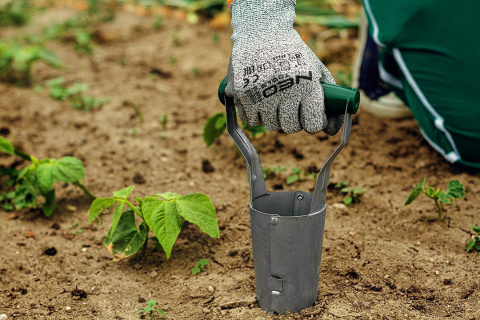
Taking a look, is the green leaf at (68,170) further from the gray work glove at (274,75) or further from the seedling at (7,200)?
the gray work glove at (274,75)

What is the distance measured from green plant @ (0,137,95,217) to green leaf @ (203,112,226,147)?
1.82ft

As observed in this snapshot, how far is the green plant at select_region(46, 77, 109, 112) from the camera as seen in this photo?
121 inches

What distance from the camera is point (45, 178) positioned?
1.95 meters

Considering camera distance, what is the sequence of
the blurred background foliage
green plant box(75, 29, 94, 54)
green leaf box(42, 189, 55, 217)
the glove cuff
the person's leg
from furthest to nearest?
green plant box(75, 29, 94, 54) < the blurred background foliage < the person's leg < green leaf box(42, 189, 55, 217) < the glove cuff

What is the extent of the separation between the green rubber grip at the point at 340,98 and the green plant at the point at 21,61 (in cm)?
224

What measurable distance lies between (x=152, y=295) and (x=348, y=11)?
3.56 m

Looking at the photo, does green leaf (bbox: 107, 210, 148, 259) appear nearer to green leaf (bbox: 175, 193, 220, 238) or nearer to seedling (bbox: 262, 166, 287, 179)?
green leaf (bbox: 175, 193, 220, 238)

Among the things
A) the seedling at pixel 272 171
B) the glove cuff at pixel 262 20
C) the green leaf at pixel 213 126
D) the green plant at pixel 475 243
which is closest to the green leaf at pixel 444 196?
the green plant at pixel 475 243

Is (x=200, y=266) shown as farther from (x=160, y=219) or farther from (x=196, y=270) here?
(x=160, y=219)

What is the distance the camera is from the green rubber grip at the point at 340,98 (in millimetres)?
1339

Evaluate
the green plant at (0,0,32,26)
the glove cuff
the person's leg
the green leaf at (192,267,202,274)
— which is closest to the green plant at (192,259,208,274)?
the green leaf at (192,267,202,274)

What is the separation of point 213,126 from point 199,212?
0.72 meters

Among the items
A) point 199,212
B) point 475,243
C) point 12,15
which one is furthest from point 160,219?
point 12,15

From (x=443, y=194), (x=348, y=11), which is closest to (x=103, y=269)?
(x=443, y=194)
